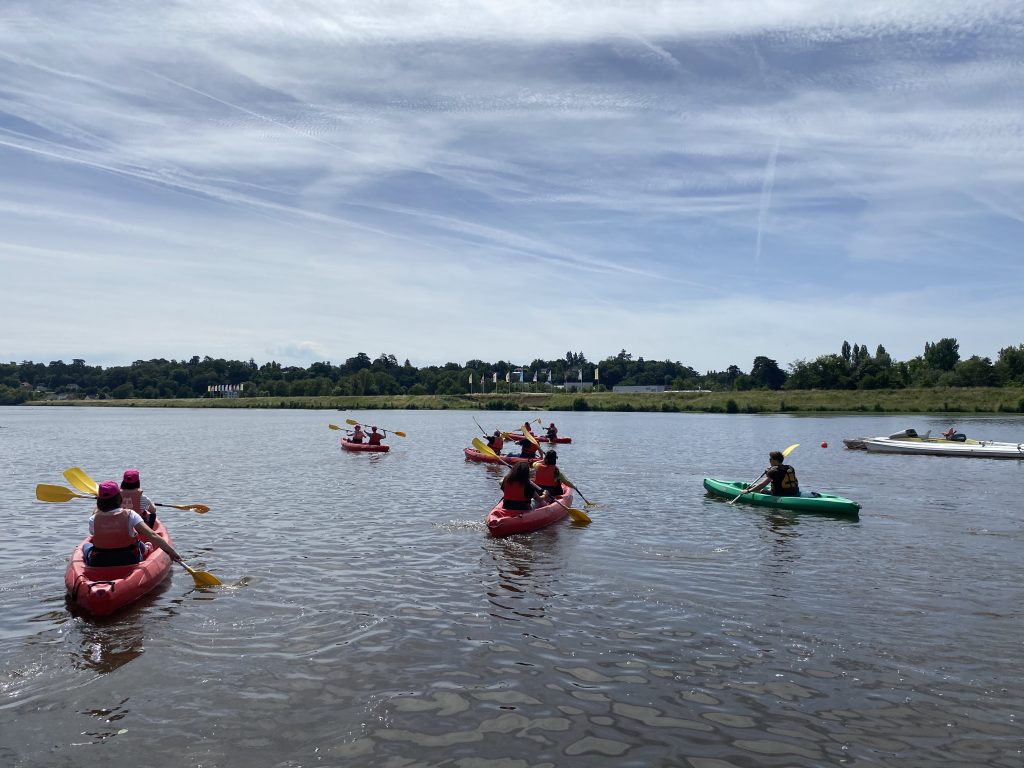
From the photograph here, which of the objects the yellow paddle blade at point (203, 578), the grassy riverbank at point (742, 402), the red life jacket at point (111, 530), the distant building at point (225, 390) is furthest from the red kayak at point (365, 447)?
the distant building at point (225, 390)

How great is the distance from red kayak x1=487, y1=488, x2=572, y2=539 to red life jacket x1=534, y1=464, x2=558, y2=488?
1.23 m

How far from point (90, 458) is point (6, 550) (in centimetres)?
2767

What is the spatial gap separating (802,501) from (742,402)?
8764 centimetres

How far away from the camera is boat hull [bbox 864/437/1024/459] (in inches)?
1473

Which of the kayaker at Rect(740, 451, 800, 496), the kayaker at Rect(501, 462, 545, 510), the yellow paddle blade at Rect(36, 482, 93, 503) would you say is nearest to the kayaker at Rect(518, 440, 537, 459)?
the kayaker at Rect(740, 451, 800, 496)

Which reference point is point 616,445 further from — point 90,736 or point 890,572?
point 90,736

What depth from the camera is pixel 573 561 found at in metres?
15.3

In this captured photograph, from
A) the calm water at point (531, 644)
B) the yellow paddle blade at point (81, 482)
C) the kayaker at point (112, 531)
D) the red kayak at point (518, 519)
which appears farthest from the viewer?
the red kayak at point (518, 519)

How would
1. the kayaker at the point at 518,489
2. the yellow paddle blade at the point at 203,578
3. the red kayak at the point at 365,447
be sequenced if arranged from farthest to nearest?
the red kayak at the point at 365,447 < the kayaker at the point at 518,489 < the yellow paddle blade at the point at 203,578

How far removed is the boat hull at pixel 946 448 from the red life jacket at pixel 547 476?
27754 mm

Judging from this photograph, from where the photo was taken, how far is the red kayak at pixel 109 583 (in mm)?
11188

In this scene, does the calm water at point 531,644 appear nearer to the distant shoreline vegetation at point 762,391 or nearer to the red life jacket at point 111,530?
the red life jacket at point 111,530

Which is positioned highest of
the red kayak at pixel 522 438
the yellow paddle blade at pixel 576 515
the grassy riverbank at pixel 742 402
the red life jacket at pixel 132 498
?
the grassy riverbank at pixel 742 402

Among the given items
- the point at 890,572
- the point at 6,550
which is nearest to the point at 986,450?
the point at 890,572
